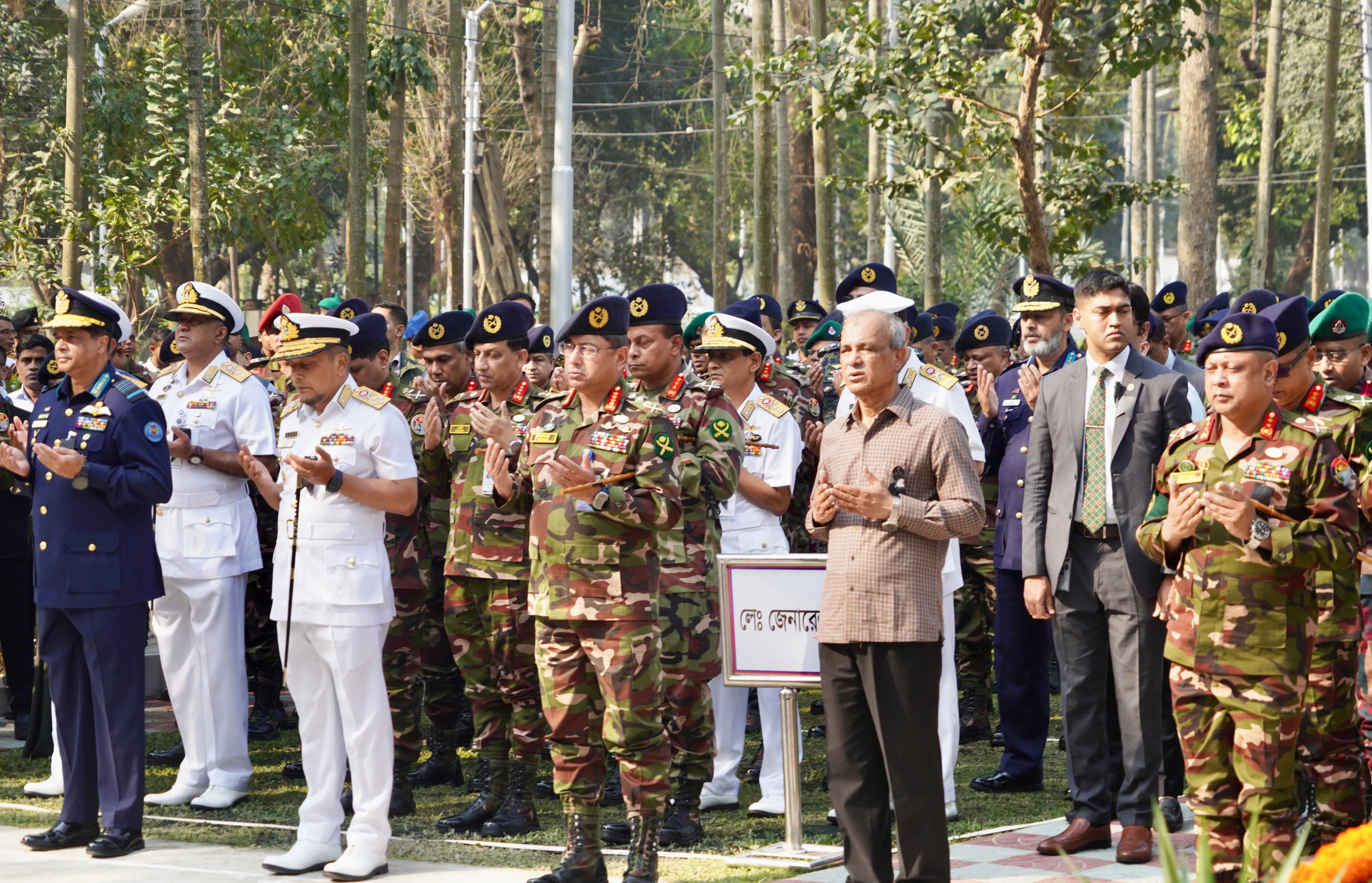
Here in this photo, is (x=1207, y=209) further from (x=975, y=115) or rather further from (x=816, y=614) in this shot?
(x=816, y=614)

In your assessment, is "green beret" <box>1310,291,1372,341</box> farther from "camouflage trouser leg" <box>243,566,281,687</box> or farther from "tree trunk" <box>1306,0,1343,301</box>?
"tree trunk" <box>1306,0,1343,301</box>

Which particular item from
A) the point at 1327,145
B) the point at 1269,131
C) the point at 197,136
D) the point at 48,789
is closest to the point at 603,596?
the point at 48,789

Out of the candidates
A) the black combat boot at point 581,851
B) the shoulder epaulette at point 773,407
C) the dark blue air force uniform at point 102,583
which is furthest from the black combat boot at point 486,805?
the shoulder epaulette at point 773,407

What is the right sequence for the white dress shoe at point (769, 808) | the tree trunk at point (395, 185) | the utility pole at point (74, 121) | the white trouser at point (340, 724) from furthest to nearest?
the tree trunk at point (395, 185)
the utility pole at point (74, 121)
the white dress shoe at point (769, 808)
the white trouser at point (340, 724)

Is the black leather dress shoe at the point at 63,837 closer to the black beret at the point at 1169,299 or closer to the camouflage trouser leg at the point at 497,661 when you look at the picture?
the camouflage trouser leg at the point at 497,661

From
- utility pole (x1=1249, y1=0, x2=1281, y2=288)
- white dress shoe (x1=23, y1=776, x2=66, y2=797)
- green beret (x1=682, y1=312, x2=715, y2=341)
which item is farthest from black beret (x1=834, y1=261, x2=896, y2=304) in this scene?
utility pole (x1=1249, y1=0, x2=1281, y2=288)

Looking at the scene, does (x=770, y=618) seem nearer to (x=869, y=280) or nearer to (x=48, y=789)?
(x=869, y=280)

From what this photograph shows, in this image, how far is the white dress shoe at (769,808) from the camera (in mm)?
7395

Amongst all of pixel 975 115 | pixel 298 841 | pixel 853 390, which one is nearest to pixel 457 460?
pixel 298 841

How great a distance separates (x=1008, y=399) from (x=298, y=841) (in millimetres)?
4228

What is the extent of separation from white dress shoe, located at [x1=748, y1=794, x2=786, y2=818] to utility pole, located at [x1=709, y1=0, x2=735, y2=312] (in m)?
17.0

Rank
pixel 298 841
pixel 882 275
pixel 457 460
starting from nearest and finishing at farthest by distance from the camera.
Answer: pixel 298 841 < pixel 457 460 < pixel 882 275

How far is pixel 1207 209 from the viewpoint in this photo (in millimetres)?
21484

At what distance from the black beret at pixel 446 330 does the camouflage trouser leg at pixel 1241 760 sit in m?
3.93
